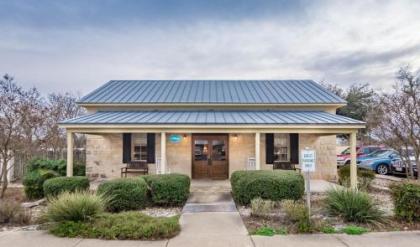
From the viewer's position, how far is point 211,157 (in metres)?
13.8

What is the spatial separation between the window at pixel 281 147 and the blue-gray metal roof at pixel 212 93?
184cm

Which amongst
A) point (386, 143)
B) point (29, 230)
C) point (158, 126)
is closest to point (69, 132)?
point (158, 126)

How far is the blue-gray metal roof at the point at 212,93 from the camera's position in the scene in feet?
45.9

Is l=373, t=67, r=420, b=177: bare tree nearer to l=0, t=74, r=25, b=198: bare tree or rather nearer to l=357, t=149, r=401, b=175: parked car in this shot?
l=357, t=149, r=401, b=175: parked car

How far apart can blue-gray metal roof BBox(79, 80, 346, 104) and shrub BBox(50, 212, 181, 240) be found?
862 cm

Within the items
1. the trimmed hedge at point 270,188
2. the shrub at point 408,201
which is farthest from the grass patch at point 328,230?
the trimmed hedge at point 270,188

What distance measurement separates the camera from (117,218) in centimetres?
616

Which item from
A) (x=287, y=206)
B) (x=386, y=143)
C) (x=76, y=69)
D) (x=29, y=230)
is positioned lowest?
(x=29, y=230)

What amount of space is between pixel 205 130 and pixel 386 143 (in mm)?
8589

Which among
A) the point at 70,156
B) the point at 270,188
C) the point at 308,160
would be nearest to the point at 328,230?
the point at 308,160

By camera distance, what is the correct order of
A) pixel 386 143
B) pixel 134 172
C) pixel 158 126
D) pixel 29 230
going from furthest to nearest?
pixel 134 172 < pixel 386 143 < pixel 158 126 < pixel 29 230

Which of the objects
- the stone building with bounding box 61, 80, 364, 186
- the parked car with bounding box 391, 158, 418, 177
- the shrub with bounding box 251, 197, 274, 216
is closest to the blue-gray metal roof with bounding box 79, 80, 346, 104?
the stone building with bounding box 61, 80, 364, 186

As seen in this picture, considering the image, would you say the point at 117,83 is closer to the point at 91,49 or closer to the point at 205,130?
the point at 91,49

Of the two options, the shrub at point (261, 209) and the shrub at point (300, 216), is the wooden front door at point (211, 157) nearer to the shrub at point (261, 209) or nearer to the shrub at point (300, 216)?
the shrub at point (261, 209)
